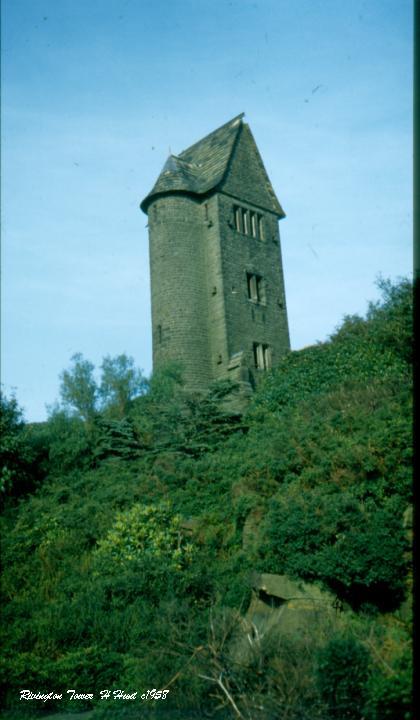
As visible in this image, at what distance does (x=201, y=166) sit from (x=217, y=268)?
710cm

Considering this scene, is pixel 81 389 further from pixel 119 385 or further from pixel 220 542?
pixel 220 542

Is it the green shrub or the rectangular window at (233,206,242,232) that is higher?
the rectangular window at (233,206,242,232)

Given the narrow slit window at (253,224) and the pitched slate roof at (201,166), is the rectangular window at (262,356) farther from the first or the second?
the pitched slate roof at (201,166)

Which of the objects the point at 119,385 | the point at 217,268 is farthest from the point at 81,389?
the point at 217,268

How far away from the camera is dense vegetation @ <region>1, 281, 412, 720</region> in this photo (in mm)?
6242

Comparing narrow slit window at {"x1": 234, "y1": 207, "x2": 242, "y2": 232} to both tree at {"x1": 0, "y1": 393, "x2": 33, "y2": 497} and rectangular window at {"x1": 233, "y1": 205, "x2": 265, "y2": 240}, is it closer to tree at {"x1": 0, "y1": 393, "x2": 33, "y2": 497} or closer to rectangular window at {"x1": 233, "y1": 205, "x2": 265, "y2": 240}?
rectangular window at {"x1": 233, "y1": 205, "x2": 265, "y2": 240}

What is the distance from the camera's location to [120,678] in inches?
298

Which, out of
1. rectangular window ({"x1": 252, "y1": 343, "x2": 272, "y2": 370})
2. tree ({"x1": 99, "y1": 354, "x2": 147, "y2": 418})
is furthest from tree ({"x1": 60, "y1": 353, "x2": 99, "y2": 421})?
rectangular window ({"x1": 252, "y1": 343, "x2": 272, "y2": 370})

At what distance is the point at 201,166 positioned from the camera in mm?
32688

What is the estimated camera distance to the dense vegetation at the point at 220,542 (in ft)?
20.5

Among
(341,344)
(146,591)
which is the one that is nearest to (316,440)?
(146,591)

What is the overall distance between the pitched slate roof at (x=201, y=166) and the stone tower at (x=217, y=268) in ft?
0.24

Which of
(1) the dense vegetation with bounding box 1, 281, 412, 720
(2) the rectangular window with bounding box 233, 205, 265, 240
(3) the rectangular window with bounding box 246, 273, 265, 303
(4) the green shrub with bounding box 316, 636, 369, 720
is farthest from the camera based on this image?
(2) the rectangular window with bounding box 233, 205, 265, 240

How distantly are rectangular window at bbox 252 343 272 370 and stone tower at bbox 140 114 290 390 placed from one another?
5 centimetres
